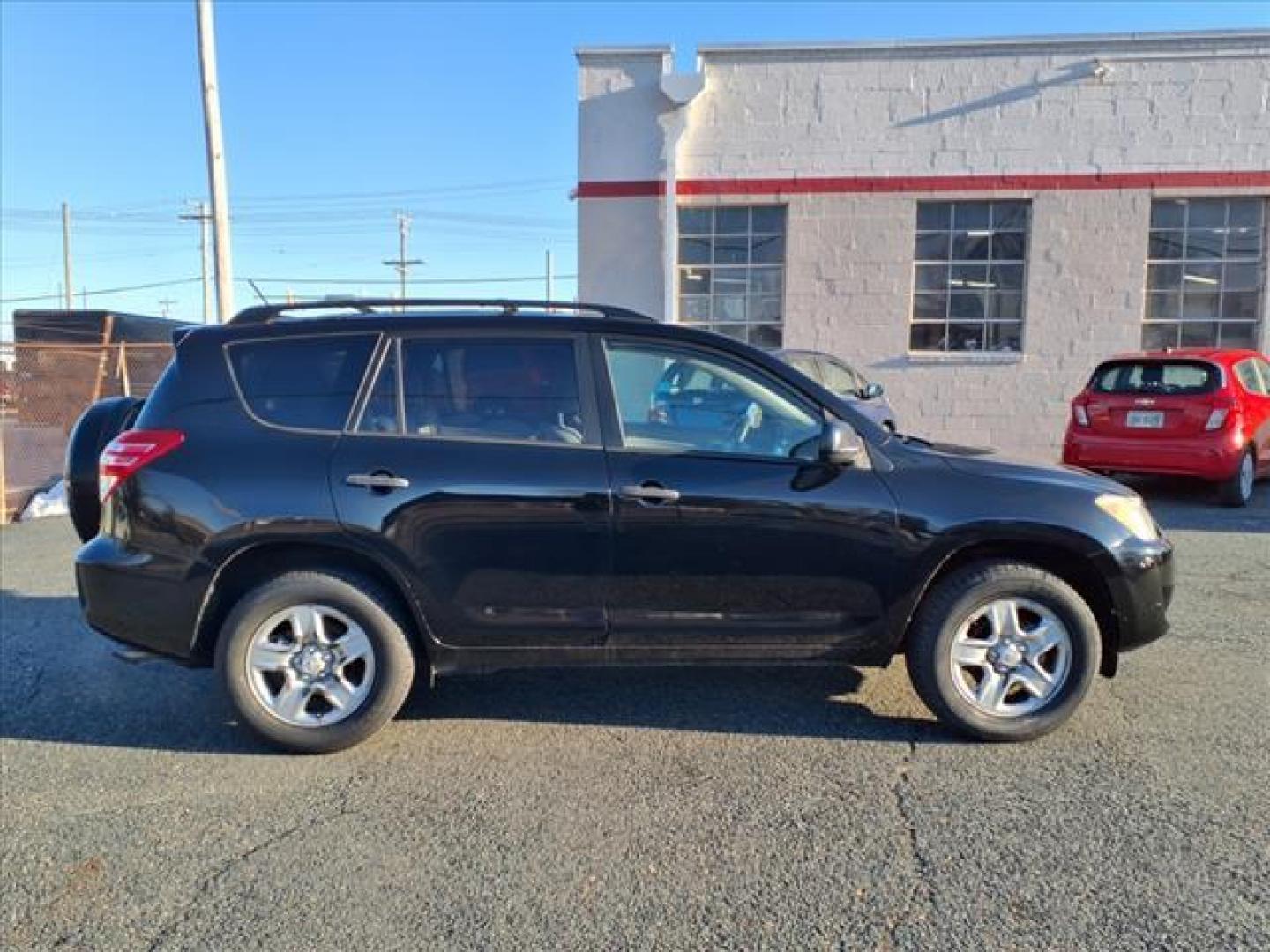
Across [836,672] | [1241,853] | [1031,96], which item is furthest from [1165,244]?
[1241,853]

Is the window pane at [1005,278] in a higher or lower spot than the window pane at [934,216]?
lower

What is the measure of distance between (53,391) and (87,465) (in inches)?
473

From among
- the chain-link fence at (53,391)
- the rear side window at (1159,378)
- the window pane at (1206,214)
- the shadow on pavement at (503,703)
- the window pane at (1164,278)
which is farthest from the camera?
the window pane at (1164,278)

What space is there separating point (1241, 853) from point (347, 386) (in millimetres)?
3563

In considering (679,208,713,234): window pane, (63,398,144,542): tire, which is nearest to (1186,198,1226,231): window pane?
(679,208,713,234): window pane

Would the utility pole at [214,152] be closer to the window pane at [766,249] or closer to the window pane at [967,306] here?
the window pane at [766,249]

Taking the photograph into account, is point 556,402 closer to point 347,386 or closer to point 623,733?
point 347,386

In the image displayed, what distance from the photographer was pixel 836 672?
178 inches

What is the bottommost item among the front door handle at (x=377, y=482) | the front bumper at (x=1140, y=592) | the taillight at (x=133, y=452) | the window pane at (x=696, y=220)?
the front bumper at (x=1140, y=592)

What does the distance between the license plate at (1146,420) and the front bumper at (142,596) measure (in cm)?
874

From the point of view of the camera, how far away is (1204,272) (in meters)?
12.4

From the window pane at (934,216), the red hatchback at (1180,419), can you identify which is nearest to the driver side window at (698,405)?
the red hatchback at (1180,419)

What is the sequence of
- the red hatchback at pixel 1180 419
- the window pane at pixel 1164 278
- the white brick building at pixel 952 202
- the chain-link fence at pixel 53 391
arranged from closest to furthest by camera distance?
the red hatchback at pixel 1180 419, the chain-link fence at pixel 53 391, the white brick building at pixel 952 202, the window pane at pixel 1164 278

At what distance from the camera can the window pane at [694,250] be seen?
1301 cm
